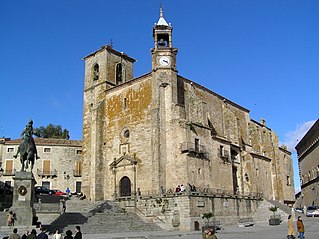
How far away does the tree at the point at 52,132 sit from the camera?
2183 inches

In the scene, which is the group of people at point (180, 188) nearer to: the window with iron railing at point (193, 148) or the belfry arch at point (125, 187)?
the window with iron railing at point (193, 148)

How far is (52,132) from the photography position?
55.9 m

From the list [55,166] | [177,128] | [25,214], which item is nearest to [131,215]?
[177,128]

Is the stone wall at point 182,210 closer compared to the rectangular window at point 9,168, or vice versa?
the stone wall at point 182,210

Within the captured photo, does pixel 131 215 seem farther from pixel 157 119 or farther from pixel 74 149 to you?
pixel 74 149

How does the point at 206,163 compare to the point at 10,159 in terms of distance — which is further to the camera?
the point at 10,159

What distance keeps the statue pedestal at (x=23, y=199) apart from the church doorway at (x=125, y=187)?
12.8 m

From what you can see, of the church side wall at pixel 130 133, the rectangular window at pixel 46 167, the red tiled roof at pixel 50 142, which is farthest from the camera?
the red tiled roof at pixel 50 142

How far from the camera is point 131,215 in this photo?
27.1 meters

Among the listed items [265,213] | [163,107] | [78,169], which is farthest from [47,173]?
[265,213]

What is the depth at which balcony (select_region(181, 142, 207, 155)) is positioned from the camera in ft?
95.1

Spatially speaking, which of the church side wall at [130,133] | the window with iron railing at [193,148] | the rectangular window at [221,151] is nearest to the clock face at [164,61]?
the church side wall at [130,133]

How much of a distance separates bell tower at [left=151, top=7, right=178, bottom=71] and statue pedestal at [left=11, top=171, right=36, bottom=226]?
15624mm

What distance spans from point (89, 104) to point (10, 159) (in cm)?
1219
